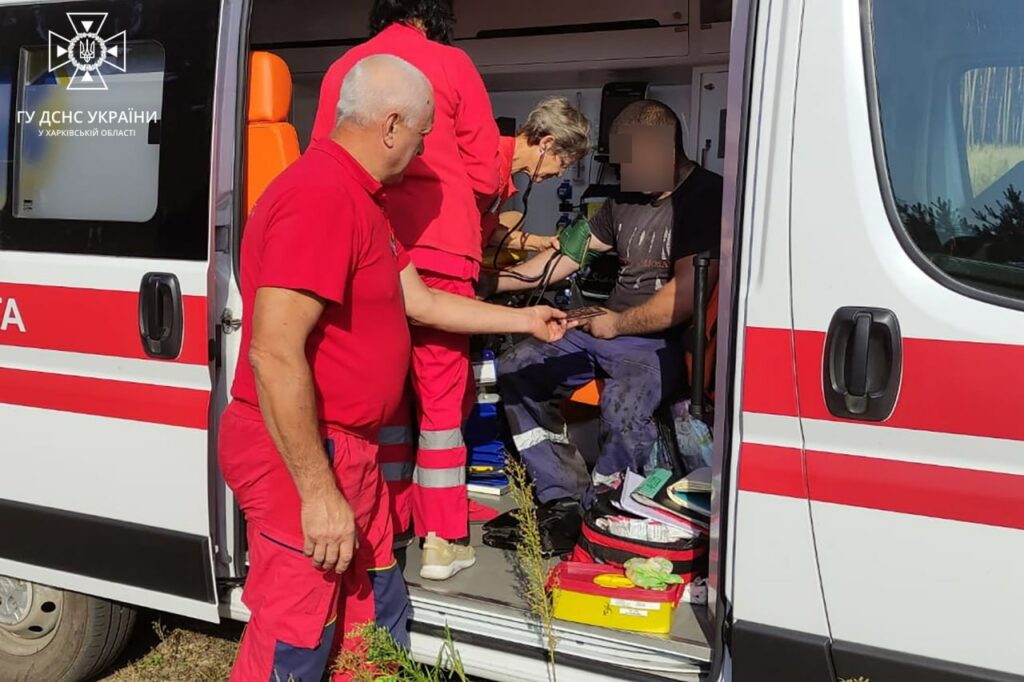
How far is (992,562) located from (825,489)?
1.04 ft

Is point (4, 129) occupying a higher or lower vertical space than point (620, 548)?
higher

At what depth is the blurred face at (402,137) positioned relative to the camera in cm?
231

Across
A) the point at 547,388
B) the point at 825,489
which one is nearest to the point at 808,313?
the point at 825,489

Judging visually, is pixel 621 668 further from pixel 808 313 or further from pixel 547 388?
pixel 547 388

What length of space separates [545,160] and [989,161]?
6.91 ft

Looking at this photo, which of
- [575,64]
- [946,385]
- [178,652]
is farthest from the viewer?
[575,64]

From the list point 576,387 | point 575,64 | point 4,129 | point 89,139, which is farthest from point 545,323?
point 575,64

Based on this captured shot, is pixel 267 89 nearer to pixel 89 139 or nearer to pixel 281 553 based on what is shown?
pixel 89 139

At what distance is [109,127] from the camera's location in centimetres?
276

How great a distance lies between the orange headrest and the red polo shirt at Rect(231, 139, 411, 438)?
0.64 m

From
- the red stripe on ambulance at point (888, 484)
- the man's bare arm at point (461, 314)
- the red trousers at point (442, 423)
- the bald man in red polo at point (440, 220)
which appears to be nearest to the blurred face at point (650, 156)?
the bald man in red polo at point (440, 220)

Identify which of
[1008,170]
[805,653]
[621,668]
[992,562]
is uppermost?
[1008,170]

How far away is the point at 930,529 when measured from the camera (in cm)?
192

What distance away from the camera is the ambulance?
191 centimetres
